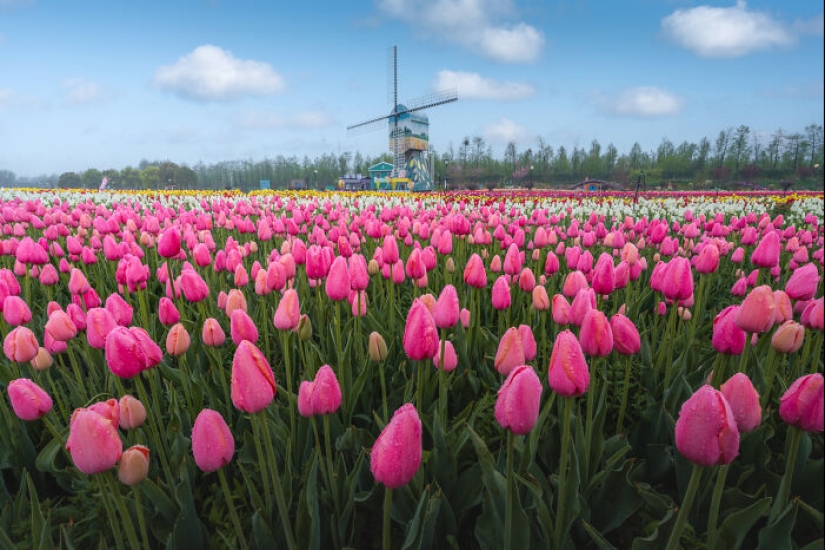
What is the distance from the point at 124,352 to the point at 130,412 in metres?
0.35

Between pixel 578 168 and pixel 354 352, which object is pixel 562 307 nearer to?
pixel 354 352

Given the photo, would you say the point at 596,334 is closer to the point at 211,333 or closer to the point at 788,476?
the point at 788,476

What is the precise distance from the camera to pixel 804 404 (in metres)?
1.17

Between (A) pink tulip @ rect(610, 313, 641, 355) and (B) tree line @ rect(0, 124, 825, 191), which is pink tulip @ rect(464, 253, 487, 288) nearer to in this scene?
(A) pink tulip @ rect(610, 313, 641, 355)

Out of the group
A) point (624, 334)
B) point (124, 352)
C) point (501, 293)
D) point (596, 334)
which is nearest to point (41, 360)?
point (124, 352)

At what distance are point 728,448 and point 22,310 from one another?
2.89 m

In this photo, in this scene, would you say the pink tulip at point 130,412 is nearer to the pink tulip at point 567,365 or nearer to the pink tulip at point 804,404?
the pink tulip at point 567,365

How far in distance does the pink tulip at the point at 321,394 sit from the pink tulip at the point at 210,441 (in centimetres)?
29

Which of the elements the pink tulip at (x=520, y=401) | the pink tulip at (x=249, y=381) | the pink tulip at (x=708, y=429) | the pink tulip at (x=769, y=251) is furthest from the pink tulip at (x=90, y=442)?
the pink tulip at (x=769, y=251)

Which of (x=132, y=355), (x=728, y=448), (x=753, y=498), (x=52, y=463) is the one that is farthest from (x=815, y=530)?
(x=52, y=463)

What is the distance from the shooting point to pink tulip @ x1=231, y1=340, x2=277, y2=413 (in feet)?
4.44

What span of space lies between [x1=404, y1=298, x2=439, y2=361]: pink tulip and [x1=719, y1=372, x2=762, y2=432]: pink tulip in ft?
2.82

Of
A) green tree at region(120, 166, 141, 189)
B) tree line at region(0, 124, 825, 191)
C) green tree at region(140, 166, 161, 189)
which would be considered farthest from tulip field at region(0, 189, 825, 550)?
green tree at region(120, 166, 141, 189)

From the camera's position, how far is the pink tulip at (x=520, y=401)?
1.26 meters
